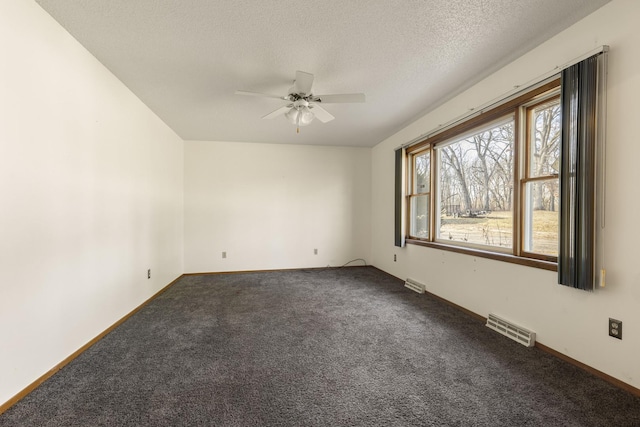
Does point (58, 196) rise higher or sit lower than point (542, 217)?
higher

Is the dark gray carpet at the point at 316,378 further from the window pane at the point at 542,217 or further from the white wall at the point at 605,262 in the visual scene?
the window pane at the point at 542,217

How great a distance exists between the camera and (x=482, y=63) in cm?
244

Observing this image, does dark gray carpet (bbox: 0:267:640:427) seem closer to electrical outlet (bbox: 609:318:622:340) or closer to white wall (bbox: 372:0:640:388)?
white wall (bbox: 372:0:640:388)

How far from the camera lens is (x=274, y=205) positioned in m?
5.19

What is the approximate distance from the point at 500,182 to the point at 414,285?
72.0 inches

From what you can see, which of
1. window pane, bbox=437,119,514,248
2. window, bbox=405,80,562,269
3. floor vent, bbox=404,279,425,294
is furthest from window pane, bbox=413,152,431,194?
floor vent, bbox=404,279,425,294

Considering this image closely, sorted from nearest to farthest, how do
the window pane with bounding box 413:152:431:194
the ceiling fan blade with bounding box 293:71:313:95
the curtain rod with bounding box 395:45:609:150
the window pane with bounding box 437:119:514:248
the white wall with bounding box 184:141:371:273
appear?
the curtain rod with bounding box 395:45:609:150, the ceiling fan blade with bounding box 293:71:313:95, the window pane with bounding box 437:119:514:248, the window pane with bounding box 413:152:431:194, the white wall with bounding box 184:141:371:273

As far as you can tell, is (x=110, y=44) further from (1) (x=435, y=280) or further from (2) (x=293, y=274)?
(1) (x=435, y=280)

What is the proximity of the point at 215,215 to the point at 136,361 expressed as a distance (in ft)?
10.5

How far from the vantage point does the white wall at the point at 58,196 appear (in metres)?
1.56

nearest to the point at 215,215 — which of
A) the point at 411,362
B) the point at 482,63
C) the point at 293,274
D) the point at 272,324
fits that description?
the point at 293,274

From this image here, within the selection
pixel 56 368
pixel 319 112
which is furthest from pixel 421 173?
pixel 56 368

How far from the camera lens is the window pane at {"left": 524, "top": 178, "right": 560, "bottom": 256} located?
2193mm

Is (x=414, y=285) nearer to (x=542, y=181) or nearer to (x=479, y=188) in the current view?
(x=479, y=188)
